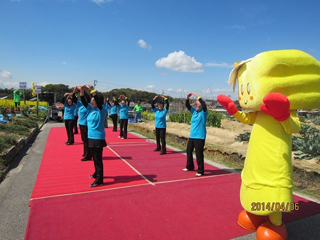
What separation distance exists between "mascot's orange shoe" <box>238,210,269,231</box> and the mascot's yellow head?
1.52 meters

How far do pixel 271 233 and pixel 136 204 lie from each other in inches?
81.2

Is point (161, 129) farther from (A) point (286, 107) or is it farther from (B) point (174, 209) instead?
(A) point (286, 107)

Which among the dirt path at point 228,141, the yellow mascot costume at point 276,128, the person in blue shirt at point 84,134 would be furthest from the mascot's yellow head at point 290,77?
the person in blue shirt at point 84,134

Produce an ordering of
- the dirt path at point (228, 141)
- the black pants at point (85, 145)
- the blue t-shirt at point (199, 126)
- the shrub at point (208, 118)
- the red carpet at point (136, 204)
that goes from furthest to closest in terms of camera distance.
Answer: the shrub at point (208, 118) < the black pants at point (85, 145) < the dirt path at point (228, 141) < the blue t-shirt at point (199, 126) < the red carpet at point (136, 204)

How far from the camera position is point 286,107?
7.76 feet

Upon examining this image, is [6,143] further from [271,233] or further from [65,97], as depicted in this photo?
[271,233]

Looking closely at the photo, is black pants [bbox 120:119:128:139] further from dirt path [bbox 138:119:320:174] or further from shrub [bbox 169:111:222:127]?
shrub [bbox 169:111:222:127]

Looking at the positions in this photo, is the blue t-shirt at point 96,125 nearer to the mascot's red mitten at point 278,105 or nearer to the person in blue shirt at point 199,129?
the person in blue shirt at point 199,129

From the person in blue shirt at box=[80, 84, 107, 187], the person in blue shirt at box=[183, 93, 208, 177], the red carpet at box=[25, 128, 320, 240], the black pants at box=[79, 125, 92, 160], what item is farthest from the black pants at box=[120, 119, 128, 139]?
the person in blue shirt at box=[80, 84, 107, 187]

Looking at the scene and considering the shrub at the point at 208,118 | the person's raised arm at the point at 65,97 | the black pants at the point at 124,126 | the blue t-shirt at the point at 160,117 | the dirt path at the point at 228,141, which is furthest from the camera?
the shrub at the point at 208,118

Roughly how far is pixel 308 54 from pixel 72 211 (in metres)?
3.97

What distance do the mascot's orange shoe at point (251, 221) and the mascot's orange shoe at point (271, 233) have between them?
13.2 inches

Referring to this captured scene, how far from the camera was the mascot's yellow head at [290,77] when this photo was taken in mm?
2650

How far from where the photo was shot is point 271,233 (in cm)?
268
